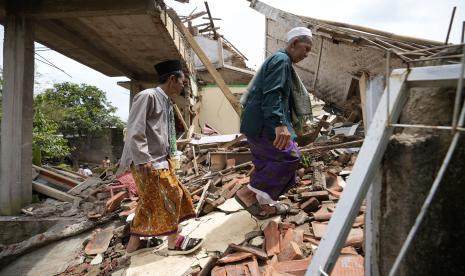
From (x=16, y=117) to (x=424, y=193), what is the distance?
20.2 ft

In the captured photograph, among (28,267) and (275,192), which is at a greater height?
(275,192)

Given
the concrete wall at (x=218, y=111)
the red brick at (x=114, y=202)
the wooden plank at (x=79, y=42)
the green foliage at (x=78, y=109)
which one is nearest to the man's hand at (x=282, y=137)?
the red brick at (x=114, y=202)

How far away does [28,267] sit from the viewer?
13.4ft

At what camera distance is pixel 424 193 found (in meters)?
1.13

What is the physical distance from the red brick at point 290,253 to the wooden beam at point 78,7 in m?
4.60

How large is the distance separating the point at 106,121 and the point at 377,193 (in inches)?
844

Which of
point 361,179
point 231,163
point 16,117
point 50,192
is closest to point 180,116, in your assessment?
point 50,192

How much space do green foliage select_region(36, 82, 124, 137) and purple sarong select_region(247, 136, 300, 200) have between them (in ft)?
61.4

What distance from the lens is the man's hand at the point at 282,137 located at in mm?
2729

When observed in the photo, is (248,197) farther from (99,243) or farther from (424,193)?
(424,193)

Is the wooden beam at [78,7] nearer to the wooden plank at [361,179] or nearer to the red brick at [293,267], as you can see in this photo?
the red brick at [293,267]

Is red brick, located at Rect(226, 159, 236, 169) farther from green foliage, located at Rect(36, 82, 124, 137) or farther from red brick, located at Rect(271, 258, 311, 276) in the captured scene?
green foliage, located at Rect(36, 82, 124, 137)

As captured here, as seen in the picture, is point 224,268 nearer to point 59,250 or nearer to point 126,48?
point 59,250

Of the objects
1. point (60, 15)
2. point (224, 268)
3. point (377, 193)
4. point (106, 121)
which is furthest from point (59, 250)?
point (106, 121)
